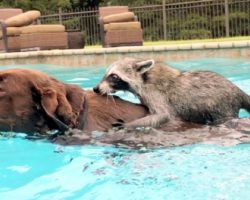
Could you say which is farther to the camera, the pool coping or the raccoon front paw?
the pool coping

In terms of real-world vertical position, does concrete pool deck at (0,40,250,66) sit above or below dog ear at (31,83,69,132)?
below

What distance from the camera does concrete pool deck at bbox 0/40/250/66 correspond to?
14945 mm

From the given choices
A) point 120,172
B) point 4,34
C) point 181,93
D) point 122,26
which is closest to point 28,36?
point 4,34

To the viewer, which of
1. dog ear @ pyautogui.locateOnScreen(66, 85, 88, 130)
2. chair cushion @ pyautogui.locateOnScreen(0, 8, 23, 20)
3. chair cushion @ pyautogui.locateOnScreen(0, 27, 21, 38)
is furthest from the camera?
chair cushion @ pyautogui.locateOnScreen(0, 8, 23, 20)

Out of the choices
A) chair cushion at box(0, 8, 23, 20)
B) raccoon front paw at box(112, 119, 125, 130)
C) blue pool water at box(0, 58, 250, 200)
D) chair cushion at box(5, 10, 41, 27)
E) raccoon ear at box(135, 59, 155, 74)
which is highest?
chair cushion at box(0, 8, 23, 20)

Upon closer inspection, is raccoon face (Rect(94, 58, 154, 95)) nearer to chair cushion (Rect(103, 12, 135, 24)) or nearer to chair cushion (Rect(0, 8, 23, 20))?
chair cushion (Rect(103, 12, 135, 24))

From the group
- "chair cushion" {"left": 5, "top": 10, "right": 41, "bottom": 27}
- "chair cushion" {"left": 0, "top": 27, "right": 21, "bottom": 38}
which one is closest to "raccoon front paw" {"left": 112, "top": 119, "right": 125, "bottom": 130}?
"chair cushion" {"left": 0, "top": 27, "right": 21, "bottom": 38}

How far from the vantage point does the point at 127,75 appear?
5492mm

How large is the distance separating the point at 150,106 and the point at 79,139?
1063 mm

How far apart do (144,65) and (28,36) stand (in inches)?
571

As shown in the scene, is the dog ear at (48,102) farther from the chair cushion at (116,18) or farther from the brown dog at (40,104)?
the chair cushion at (116,18)

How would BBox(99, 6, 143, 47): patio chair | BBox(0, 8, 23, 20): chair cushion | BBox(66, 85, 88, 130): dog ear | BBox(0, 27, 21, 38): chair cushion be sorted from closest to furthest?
BBox(66, 85, 88, 130): dog ear, BBox(99, 6, 143, 47): patio chair, BBox(0, 27, 21, 38): chair cushion, BBox(0, 8, 23, 20): chair cushion

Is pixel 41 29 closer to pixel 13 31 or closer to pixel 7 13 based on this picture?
pixel 13 31

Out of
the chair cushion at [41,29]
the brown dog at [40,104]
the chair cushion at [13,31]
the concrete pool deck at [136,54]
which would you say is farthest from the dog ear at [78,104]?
the chair cushion at [13,31]
